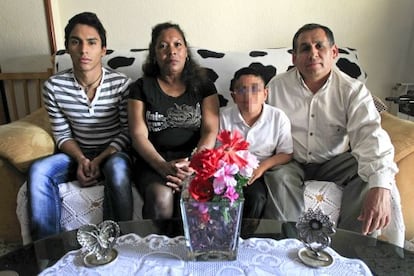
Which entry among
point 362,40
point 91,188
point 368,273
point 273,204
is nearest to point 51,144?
point 91,188

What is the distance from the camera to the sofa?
1.41 meters

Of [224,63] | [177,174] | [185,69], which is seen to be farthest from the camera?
[224,63]

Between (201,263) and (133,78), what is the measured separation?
3.94 feet

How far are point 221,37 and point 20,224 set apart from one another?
4.87 ft

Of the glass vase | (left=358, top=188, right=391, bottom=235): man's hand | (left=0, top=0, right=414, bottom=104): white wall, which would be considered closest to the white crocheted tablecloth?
the glass vase

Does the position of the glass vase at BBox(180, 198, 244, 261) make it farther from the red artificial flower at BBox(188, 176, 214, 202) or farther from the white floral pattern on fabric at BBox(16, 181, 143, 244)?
the white floral pattern on fabric at BBox(16, 181, 143, 244)

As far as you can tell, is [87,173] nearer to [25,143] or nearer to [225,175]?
[25,143]

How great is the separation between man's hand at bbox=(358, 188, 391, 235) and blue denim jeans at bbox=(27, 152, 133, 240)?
83cm

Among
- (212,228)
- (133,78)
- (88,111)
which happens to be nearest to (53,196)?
(88,111)

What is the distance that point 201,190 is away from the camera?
839 mm

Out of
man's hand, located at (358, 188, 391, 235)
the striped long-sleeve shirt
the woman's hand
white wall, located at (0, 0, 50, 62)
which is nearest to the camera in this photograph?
man's hand, located at (358, 188, 391, 235)

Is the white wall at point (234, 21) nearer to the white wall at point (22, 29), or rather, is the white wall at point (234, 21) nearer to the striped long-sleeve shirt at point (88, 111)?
the white wall at point (22, 29)

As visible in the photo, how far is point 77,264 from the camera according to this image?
913 mm

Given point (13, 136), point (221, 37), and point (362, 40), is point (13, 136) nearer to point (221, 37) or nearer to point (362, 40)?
point (221, 37)
